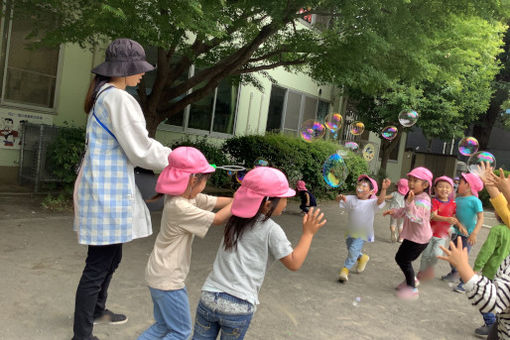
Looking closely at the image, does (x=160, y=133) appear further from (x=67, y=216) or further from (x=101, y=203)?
(x=101, y=203)

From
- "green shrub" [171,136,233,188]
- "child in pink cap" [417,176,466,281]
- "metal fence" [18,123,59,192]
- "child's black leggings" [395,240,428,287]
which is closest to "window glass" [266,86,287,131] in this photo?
"green shrub" [171,136,233,188]

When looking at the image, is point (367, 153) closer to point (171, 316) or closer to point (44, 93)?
point (44, 93)

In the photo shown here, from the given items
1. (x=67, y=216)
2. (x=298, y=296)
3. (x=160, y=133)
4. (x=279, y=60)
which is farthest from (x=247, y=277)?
(x=160, y=133)

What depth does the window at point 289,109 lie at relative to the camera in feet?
53.5

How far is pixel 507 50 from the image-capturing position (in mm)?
20828

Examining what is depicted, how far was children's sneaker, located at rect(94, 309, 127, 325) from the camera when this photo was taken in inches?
136

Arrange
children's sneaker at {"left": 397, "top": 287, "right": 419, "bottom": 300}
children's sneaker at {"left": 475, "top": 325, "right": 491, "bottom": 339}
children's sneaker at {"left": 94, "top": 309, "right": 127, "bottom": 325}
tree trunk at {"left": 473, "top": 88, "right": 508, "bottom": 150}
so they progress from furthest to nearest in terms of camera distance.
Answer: tree trunk at {"left": 473, "top": 88, "right": 508, "bottom": 150}
children's sneaker at {"left": 397, "top": 287, "right": 419, "bottom": 300}
children's sneaker at {"left": 475, "top": 325, "right": 491, "bottom": 339}
children's sneaker at {"left": 94, "top": 309, "right": 127, "bottom": 325}

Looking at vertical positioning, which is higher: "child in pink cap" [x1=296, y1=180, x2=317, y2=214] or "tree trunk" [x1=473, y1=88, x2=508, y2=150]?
"tree trunk" [x1=473, y1=88, x2=508, y2=150]

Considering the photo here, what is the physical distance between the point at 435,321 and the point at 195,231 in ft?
10.1

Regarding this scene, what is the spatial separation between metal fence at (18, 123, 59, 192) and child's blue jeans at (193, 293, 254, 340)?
653 cm

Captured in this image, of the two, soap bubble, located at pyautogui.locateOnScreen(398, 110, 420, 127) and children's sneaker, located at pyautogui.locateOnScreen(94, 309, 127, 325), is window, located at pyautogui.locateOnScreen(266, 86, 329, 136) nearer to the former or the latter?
soap bubble, located at pyautogui.locateOnScreen(398, 110, 420, 127)

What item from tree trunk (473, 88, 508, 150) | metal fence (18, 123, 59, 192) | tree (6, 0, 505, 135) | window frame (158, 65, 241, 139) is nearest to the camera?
tree (6, 0, 505, 135)

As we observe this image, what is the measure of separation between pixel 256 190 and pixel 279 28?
5224 millimetres

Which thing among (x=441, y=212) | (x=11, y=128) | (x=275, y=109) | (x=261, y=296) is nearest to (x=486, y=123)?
(x=275, y=109)
